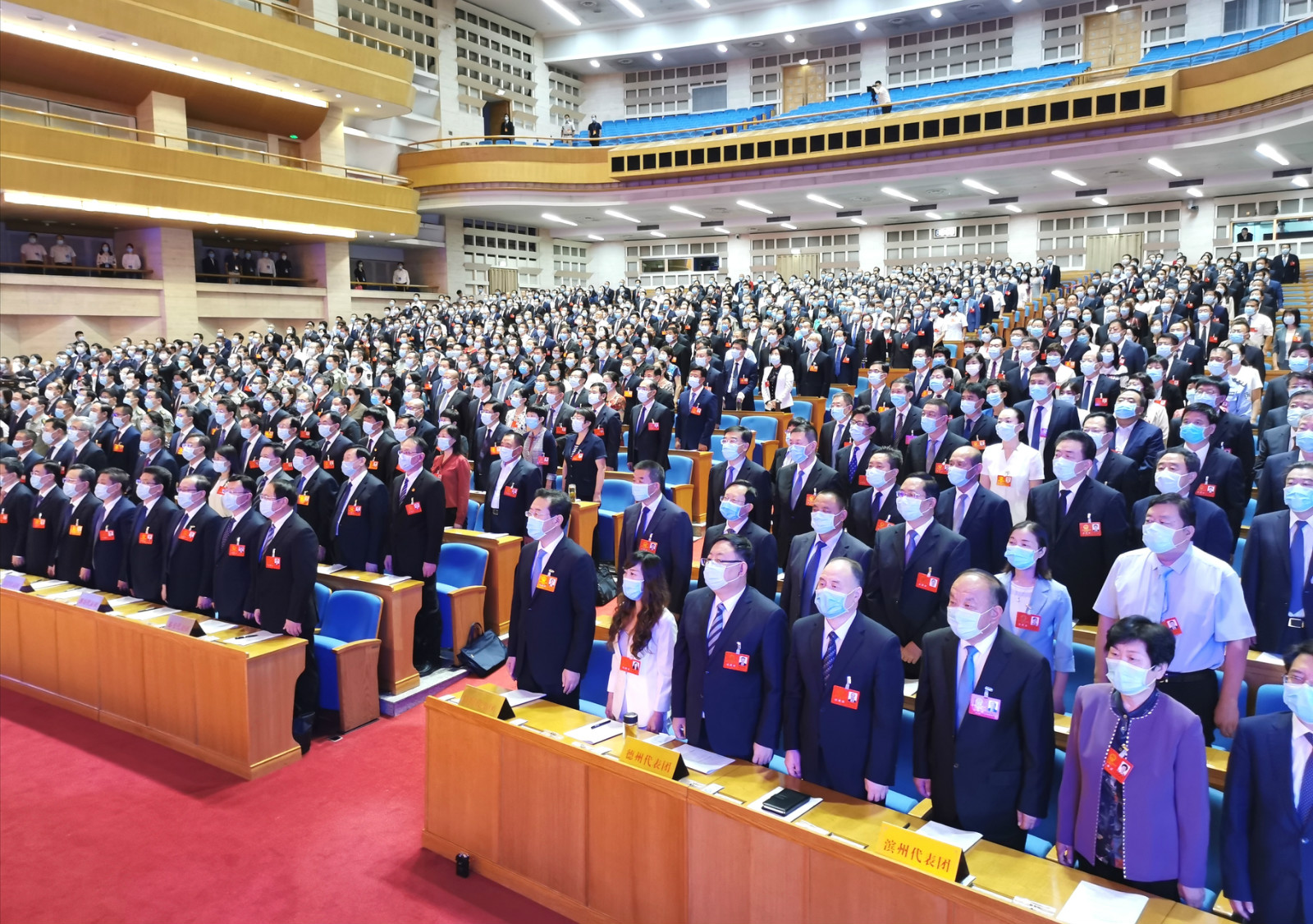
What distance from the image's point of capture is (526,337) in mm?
15445

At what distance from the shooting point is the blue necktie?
3852 millimetres

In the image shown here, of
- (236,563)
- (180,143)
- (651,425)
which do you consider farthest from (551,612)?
(180,143)

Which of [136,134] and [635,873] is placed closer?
[635,873]

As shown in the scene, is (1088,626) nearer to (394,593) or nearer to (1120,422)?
(1120,422)

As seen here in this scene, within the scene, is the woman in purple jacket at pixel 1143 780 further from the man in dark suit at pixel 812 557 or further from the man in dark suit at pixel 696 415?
the man in dark suit at pixel 696 415

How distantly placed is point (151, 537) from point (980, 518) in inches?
207

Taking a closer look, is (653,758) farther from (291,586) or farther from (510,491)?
(510,491)

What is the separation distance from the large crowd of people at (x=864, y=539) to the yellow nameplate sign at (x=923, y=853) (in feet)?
1.49

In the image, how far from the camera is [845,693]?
3.31m

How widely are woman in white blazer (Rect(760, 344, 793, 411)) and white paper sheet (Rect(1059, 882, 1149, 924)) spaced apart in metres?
8.03

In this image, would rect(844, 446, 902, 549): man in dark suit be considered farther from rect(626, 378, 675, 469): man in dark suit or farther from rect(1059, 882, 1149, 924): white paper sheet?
rect(626, 378, 675, 469): man in dark suit

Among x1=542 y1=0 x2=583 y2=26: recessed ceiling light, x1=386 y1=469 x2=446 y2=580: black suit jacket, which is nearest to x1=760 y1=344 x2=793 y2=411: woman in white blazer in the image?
x1=386 y1=469 x2=446 y2=580: black suit jacket

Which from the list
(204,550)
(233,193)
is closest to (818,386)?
(204,550)

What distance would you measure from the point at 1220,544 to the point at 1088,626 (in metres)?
0.73
